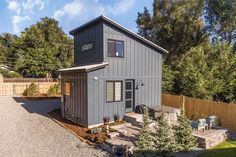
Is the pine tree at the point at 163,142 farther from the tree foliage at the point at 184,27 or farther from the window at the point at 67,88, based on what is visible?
the tree foliage at the point at 184,27

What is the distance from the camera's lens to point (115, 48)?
13.3 m

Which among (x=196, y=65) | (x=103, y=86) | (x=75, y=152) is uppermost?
(x=196, y=65)

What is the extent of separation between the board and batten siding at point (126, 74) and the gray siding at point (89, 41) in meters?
0.45

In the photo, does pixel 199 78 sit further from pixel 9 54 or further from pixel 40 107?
pixel 9 54

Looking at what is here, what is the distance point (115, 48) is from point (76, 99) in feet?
13.0

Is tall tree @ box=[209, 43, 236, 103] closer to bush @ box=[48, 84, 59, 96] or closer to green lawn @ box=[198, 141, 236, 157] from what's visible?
green lawn @ box=[198, 141, 236, 157]

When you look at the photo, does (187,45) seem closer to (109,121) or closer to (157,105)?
(157,105)

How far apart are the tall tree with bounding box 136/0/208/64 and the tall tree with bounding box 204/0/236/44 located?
1249mm

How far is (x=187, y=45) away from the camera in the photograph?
2653 cm

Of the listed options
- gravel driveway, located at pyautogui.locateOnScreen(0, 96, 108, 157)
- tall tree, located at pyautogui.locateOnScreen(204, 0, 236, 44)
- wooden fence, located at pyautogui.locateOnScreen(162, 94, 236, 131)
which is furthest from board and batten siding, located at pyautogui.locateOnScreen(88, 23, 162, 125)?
tall tree, located at pyautogui.locateOnScreen(204, 0, 236, 44)

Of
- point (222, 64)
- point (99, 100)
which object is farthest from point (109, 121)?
point (222, 64)

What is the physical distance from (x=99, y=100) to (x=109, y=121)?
1434mm

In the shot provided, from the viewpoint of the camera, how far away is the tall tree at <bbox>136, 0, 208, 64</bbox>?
24297 millimetres

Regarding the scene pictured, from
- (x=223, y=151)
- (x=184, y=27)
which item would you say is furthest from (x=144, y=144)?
(x=184, y=27)
